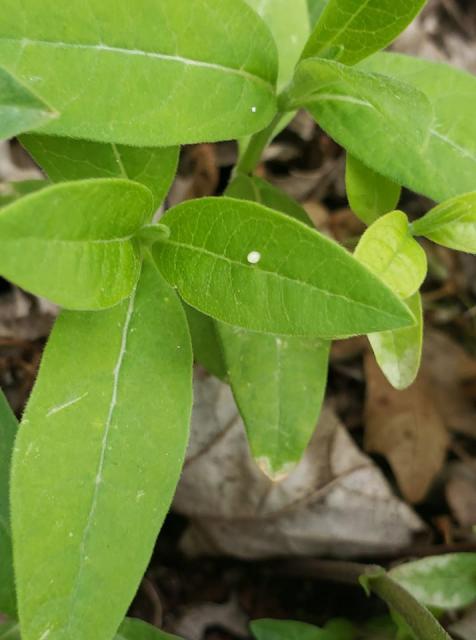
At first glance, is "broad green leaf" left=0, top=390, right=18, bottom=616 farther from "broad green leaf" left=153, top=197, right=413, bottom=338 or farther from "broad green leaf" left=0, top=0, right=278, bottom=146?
"broad green leaf" left=0, top=0, right=278, bottom=146

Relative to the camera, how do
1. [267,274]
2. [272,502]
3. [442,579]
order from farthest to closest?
[272,502], [442,579], [267,274]

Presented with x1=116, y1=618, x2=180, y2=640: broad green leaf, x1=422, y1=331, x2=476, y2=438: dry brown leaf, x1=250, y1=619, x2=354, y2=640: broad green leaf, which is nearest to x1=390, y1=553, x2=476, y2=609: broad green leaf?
x1=250, y1=619, x2=354, y2=640: broad green leaf

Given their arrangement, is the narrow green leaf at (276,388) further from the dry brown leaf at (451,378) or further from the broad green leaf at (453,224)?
the dry brown leaf at (451,378)

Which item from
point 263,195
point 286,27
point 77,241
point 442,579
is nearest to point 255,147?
point 263,195

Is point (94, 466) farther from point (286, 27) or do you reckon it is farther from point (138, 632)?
point (286, 27)

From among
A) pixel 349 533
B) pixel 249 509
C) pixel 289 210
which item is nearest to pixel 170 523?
pixel 249 509

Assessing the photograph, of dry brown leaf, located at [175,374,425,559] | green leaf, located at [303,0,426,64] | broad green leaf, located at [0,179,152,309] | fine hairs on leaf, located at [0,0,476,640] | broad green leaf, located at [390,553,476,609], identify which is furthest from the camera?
dry brown leaf, located at [175,374,425,559]
